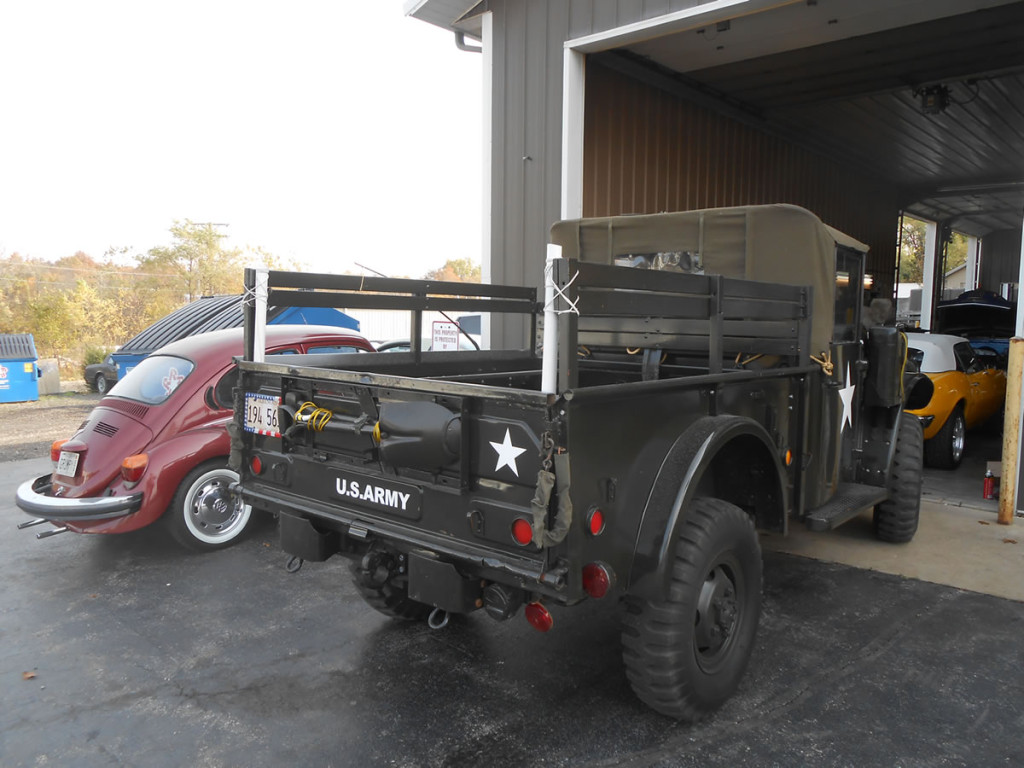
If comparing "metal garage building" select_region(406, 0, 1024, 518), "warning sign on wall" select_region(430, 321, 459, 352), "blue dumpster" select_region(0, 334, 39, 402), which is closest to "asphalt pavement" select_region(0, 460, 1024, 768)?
"metal garage building" select_region(406, 0, 1024, 518)

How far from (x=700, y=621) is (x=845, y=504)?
79.6 inches

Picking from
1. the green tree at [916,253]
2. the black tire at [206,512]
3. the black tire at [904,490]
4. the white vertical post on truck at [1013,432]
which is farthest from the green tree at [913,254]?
the black tire at [206,512]

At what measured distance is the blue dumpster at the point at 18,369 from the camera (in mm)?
13547

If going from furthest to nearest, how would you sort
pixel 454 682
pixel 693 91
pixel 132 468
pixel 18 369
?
pixel 18 369, pixel 693 91, pixel 132 468, pixel 454 682

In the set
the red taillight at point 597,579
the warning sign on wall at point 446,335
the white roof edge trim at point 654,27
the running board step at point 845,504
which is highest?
the white roof edge trim at point 654,27

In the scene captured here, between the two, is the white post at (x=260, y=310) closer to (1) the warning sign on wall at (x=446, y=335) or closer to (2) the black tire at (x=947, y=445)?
(1) the warning sign on wall at (x=446, y=335)

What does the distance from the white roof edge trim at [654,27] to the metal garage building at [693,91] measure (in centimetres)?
2

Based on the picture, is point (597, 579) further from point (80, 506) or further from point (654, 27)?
point (654, 27)

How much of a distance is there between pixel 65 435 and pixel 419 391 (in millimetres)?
9597

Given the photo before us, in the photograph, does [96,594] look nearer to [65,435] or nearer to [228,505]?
[228,505]

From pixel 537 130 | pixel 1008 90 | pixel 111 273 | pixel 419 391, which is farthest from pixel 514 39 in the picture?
pixel 111 273

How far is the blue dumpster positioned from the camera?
13.5 m

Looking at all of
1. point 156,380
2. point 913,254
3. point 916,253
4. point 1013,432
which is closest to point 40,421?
point 156,380

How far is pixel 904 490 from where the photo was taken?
5359 mm
